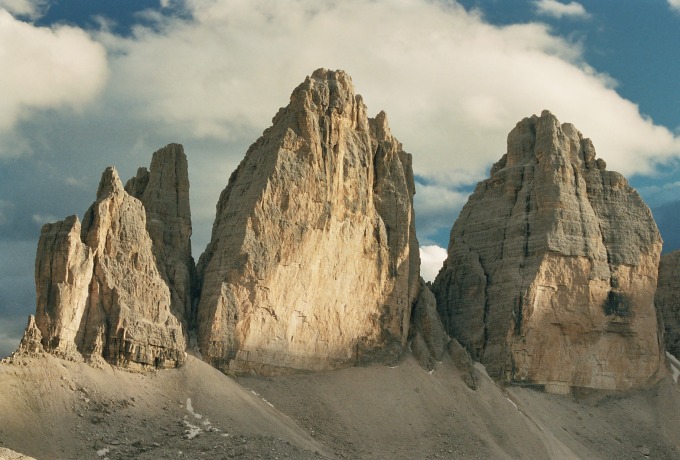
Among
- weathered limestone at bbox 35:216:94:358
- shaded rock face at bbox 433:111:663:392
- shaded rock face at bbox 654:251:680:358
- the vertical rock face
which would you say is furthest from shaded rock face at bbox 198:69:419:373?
shaded rock face at bbox 654:251:680:358

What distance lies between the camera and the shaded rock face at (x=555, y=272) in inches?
3602

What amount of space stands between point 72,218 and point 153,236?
10.8 m

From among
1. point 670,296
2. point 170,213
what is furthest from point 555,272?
point 170,213

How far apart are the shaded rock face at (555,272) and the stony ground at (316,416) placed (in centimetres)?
248

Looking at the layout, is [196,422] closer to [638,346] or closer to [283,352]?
[283,352]

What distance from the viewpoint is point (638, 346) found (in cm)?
9394

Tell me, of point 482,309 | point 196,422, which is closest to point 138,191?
point 196,422

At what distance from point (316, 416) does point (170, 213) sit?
15.6m

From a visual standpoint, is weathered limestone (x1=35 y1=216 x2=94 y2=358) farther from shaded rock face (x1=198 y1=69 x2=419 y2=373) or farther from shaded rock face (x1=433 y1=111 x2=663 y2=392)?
shaded rock face (x1=433 y1=111 x2=663 y2=392)

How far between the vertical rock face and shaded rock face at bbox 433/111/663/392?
→ 24942 mm

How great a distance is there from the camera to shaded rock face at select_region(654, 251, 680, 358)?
10281cm

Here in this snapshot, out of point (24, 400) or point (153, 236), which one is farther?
point (153, 236)

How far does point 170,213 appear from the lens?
259ft

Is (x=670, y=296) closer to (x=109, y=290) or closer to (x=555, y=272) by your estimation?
(x=555, y=272)
